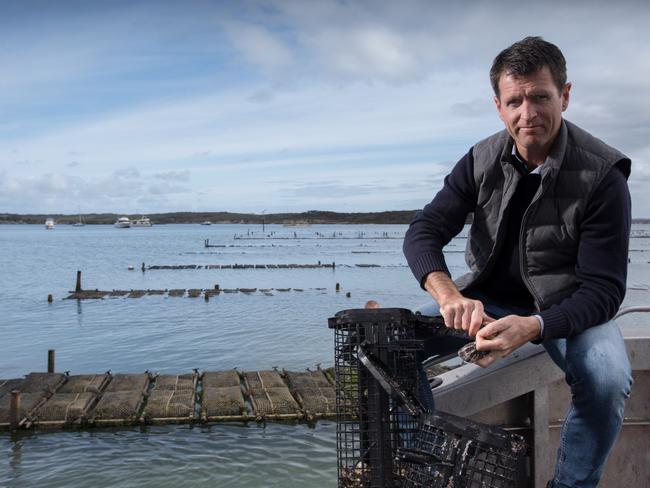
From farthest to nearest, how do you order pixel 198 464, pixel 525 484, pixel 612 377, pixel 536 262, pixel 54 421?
pixel 54 421
pixel 198 464
pixel 525 484
pixel 536 262
pixel 612 377

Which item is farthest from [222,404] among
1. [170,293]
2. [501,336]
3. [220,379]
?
[170,293]

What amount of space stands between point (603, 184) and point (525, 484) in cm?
179

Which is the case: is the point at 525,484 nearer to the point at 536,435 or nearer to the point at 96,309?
the point at 536,435

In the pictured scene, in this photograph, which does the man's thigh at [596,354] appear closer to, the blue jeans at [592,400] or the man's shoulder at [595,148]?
the blue jeans at [592,400]

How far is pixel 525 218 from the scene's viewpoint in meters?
2.61

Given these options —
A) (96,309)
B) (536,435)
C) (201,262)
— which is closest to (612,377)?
(536,435)

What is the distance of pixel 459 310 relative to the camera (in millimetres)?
2455

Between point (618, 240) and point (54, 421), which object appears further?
point (54, 421)

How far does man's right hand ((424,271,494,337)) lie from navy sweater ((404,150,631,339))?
0.13 m

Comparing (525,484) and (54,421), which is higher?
(525,484)

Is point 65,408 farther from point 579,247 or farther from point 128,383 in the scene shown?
point 579,247

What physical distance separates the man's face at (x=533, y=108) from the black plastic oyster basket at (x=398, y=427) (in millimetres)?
840

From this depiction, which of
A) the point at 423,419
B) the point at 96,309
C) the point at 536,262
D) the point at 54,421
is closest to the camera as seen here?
the point at 423,419

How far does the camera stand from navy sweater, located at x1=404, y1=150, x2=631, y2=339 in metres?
2.48
